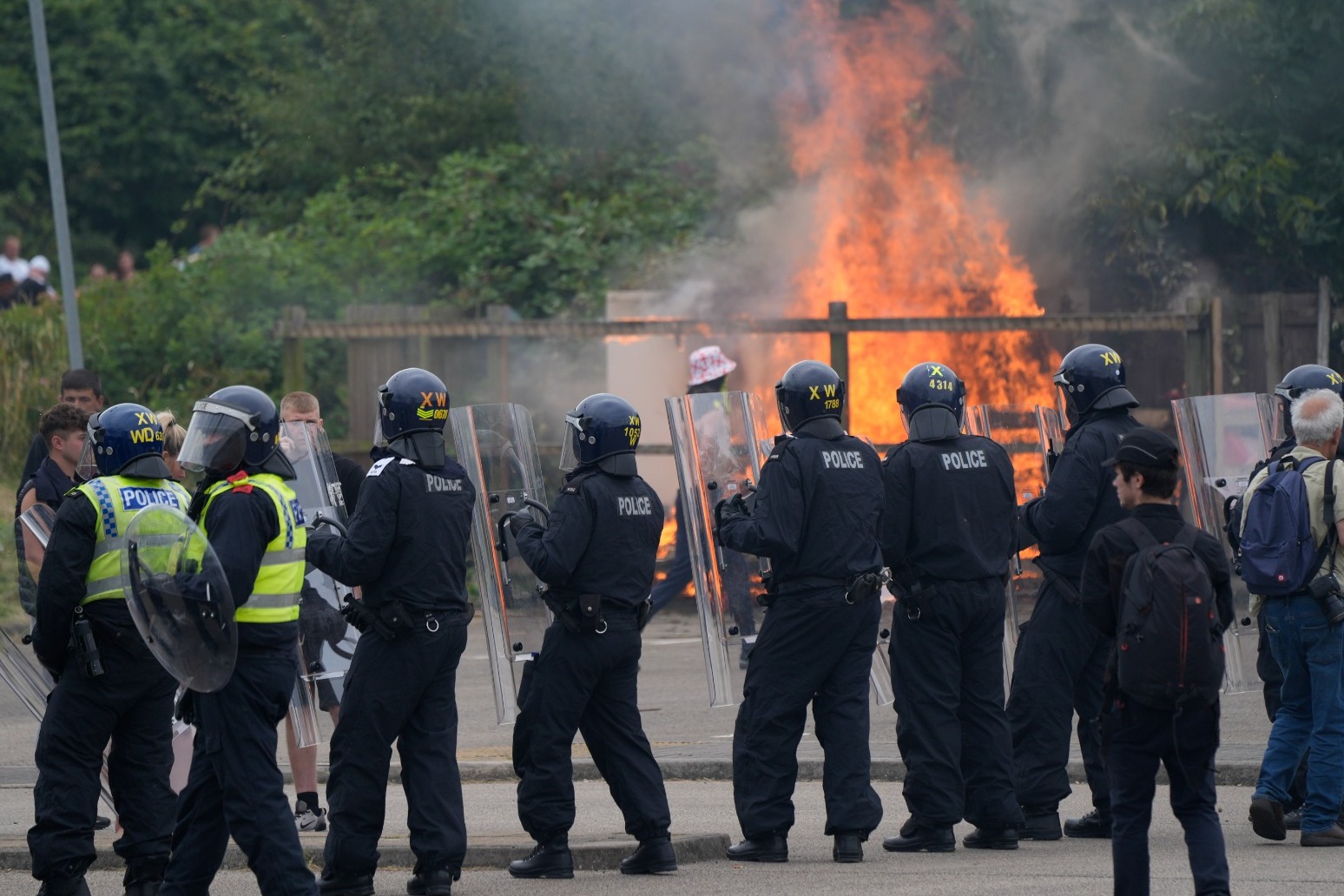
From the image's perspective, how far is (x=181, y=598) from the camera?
5.98 metres

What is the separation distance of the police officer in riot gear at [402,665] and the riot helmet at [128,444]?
2.02 ft

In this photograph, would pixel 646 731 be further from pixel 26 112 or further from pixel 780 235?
pixel 26 112

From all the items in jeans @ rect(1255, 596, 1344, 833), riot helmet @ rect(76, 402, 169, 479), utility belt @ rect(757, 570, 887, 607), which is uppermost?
riot helmet @ rect(76, 402, 169, 479)

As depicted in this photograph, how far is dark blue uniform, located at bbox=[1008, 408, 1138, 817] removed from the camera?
7668 millimetres

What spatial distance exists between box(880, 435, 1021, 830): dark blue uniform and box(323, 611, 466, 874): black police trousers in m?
1.80

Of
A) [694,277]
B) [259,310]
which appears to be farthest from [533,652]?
[259,310]

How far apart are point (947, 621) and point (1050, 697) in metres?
0.54

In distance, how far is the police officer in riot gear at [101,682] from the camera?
6.35 metres

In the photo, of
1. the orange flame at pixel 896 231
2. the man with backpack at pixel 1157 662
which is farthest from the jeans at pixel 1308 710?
the orange flame at pixel 896 231

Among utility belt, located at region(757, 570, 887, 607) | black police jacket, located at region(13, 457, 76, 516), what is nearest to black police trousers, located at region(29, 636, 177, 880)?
black police jacket, located at region(13, 457, 76, 516)

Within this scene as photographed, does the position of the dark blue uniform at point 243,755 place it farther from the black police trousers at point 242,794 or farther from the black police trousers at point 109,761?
the black police trousers at point 109,761

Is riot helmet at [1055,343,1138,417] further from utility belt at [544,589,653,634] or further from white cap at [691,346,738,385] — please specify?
white cap at [691,346,738,385]

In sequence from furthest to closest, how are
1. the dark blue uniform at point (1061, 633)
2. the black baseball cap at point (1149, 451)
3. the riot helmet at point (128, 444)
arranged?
the dark blue uniform at point (1061, 633) → the riot helmet at point (128, 444) → the black baseball cap at point (1149, 451)

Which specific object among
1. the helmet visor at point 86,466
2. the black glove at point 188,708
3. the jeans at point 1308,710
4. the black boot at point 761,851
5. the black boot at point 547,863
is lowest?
the black boot at point 761,851
